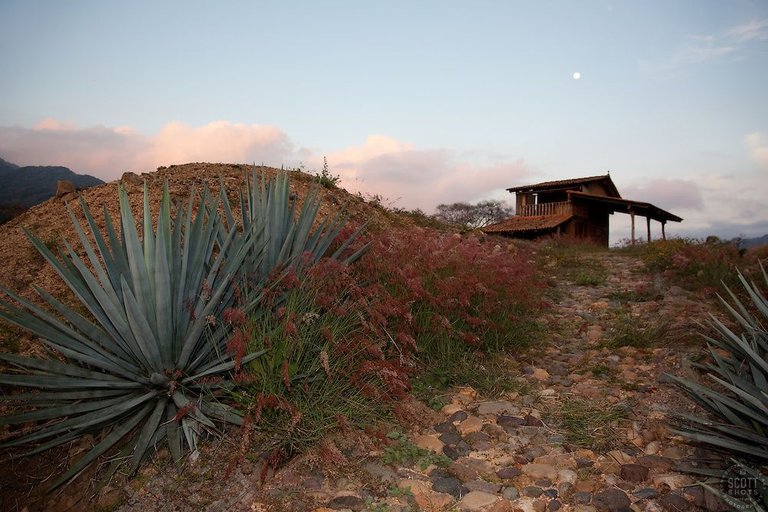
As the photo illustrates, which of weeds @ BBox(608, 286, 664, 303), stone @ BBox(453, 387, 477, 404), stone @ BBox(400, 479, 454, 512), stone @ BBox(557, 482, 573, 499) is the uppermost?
weeds @ BBox(608, 286, 664, 303)

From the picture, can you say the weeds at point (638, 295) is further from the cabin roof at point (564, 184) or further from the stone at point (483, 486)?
the cabin roof at point (564, 184)

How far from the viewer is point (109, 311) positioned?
11.7 ft

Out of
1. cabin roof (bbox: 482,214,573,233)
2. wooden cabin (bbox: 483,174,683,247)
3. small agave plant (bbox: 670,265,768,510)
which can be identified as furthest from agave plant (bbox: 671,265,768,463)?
wooden cabin (bbox: 483,174,683,247)

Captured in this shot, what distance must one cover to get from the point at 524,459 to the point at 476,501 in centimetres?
62

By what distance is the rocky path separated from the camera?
3.08m

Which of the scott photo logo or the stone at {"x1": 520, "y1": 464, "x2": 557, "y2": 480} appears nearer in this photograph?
the scott photo logo

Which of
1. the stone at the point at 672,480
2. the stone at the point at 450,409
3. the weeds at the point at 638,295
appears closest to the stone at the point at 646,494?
the stone at the point at 672,480

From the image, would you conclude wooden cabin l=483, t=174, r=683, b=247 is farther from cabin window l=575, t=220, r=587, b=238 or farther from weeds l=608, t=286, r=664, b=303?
weeds l=608, t=286, r=664, b=303

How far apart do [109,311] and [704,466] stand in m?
4.17

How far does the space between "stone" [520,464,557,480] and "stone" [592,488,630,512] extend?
0.31 meters

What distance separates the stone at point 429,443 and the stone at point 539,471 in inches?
24.0

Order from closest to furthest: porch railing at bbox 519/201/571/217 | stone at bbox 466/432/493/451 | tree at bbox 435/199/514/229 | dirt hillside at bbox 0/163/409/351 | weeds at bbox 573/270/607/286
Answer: stone at bbox 466/432/493/451 < dirt hillside at bbox 0/163/409/351 < weeds at bbox 573/270/607/286 < porch railing at bbox 519/201/571/217 < tree at bbox 435/199/514/229

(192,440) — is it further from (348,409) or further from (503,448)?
(503,448)

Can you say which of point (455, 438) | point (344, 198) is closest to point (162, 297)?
point (455, 438)
